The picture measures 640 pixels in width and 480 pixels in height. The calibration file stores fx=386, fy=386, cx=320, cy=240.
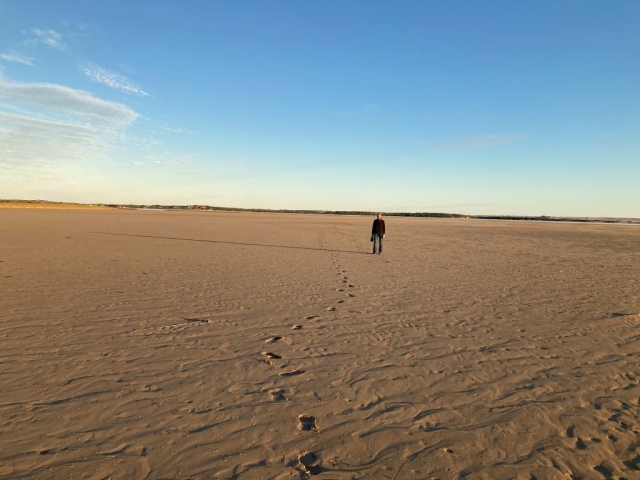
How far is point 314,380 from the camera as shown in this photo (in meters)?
5.71

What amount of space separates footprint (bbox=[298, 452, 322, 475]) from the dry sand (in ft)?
0.08

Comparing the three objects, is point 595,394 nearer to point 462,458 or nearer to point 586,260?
point 462,458

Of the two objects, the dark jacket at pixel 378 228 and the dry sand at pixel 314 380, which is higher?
the dark jacket at pixel 378 228

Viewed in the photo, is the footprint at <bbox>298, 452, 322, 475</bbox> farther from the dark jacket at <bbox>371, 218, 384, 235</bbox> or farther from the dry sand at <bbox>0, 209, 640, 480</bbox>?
the dark jacket at <bbox>371, 218, 384, 235</bbox>

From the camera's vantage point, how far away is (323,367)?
6172 millimetres

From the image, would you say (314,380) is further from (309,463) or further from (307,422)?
(309,463)

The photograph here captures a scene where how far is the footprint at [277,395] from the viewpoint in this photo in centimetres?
512

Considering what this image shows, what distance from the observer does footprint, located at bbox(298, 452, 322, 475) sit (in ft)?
12.5

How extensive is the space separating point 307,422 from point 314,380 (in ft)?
3.56

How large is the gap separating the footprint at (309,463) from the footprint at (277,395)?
3.80ft

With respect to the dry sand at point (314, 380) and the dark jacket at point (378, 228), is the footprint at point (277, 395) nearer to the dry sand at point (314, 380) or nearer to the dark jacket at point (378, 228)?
the dry sand at point (314, 380)

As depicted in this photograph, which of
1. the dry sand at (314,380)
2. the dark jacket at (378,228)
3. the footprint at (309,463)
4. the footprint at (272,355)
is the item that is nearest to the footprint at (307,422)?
the dry sand at (314,380)

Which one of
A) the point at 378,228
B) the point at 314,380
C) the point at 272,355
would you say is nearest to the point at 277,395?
the point at 314,380

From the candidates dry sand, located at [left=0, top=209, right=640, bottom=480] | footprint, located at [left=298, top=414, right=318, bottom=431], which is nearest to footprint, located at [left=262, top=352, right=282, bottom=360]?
dry sand, located at [left=0, top=209, right=640, bottom=480]
